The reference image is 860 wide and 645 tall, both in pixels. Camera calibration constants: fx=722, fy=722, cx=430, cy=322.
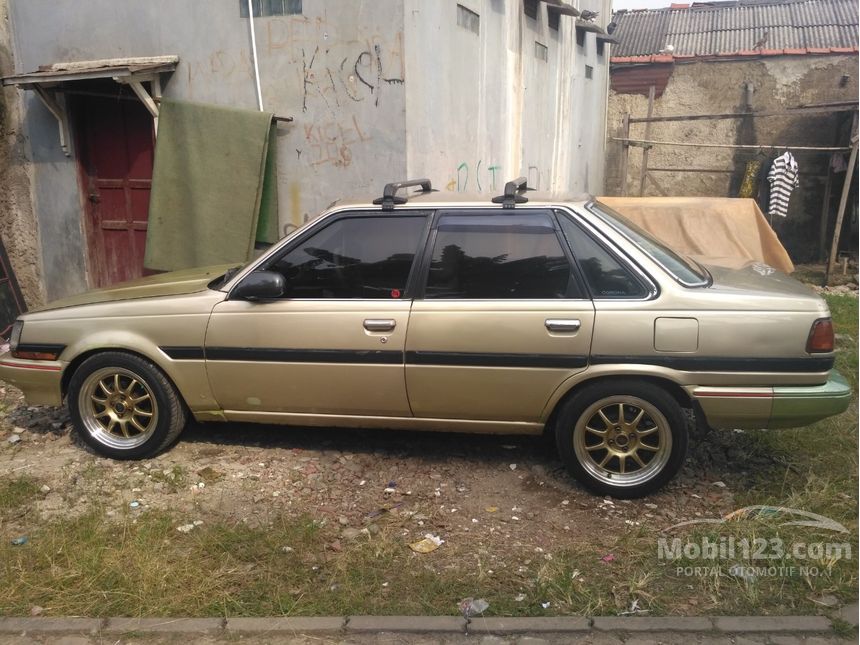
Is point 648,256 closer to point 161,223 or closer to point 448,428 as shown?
point 448,428

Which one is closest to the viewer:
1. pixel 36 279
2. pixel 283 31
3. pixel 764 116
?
pixel 283 31

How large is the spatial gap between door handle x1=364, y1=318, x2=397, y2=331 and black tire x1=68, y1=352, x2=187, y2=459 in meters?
1.31

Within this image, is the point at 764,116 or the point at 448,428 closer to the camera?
the point at 448,428

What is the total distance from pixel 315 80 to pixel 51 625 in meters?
4.91

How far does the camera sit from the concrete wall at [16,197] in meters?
7.38

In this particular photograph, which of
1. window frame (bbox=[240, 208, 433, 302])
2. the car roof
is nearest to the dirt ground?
window frame (bbox=[240, 208, 433, 302])

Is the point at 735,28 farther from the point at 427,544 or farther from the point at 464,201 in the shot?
the point at 427,544

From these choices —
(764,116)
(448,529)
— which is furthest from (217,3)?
(764,116)

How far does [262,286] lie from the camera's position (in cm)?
397

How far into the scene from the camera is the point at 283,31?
645 centimetres

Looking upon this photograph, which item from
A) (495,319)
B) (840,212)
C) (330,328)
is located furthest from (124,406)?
(840,212)

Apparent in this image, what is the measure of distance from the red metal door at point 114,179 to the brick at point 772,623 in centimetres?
663

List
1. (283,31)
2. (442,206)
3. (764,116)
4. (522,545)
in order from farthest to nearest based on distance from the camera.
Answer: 1. (764,116)
2. (283,31)
3. (442,206)
4. (522,545)

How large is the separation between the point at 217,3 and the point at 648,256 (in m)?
4.95
